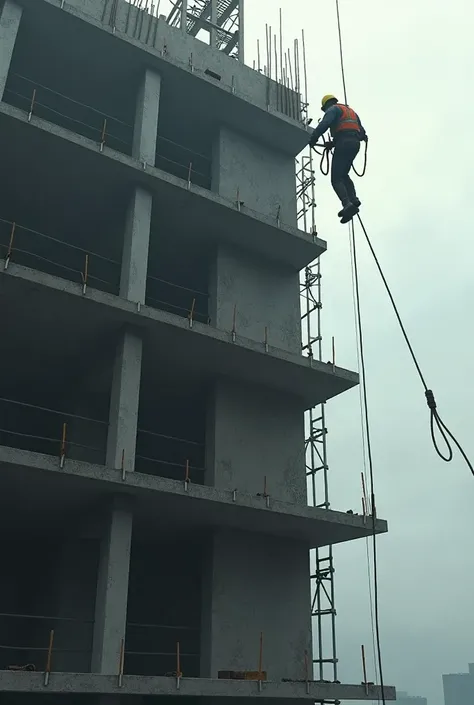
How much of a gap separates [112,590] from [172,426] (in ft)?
24.0

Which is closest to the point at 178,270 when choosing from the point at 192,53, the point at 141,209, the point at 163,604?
the point at 141,209

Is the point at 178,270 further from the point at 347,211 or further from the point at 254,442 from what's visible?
the point at 347,211

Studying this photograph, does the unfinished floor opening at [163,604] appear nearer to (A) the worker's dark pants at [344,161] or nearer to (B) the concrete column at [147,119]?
(A) the worker's dark pants at [344,161]

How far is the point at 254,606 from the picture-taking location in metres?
17.1

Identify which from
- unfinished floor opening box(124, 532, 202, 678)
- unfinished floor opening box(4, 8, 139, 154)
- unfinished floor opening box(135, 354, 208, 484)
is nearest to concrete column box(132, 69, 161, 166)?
unfinished floor opening box(4, 8, 139, 154)

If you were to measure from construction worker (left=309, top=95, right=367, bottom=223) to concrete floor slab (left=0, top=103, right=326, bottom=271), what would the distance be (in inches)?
193

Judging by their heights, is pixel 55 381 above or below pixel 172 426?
above

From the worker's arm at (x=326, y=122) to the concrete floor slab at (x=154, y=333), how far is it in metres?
5.34

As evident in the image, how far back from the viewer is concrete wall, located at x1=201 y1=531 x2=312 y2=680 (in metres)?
16.3

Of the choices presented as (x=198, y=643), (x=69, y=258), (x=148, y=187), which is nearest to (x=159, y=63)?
(x=148, y=187)

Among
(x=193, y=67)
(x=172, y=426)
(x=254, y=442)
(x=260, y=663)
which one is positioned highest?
(x=193, y=67)

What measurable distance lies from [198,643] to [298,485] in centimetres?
499

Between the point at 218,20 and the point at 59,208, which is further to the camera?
the point at 218,20

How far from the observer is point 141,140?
18.9 meters
